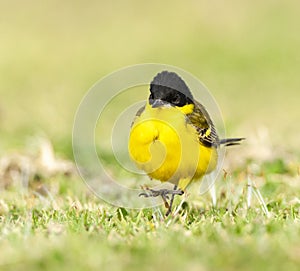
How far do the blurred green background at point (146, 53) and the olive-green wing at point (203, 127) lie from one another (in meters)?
3.12

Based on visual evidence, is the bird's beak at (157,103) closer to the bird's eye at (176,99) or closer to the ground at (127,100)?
the bird's eye at (176,99)

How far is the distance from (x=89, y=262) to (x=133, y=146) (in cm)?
174

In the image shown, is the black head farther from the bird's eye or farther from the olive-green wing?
the olive-green wing

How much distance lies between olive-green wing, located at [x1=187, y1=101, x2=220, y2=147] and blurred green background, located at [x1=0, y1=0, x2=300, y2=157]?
3.12 metres

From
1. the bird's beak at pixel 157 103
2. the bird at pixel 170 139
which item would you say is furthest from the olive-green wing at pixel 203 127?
the bird's beak at pixel 157 103

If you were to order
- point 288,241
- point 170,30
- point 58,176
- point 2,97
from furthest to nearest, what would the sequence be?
point 170,30, point 2,97, point 58,176, point 288,241

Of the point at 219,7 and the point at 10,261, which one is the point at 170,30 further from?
the point at 10,261

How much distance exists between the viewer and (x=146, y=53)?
17859mm

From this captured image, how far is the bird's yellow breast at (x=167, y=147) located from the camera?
4527mm

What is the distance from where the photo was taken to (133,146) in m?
4.61

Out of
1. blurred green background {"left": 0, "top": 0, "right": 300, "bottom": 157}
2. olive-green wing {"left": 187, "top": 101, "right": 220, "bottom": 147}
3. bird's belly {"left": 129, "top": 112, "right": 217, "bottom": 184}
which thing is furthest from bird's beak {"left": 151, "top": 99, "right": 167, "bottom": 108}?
blurred green background {"left": 0, "top": 0, "right": 300, "bottom": 157}

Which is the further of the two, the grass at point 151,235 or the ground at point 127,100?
the ground at point 127,100

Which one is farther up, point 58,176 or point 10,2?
point 10,2

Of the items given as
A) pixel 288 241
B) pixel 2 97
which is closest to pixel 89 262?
pixel 288 241
